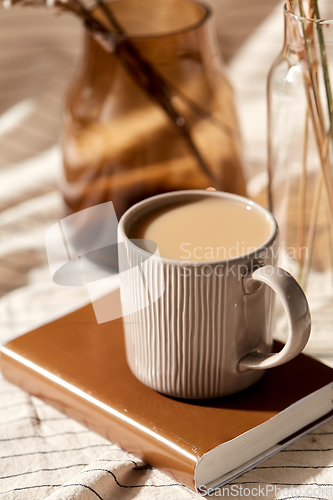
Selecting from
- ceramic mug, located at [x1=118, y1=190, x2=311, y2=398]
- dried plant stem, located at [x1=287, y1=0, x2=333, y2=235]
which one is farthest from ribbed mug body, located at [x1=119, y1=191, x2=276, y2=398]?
dried plant stem, located at [x1=287, y1=0, x2=333, y2=235]

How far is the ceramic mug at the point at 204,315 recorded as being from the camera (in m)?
0.34

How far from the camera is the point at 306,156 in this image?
0.47 meters

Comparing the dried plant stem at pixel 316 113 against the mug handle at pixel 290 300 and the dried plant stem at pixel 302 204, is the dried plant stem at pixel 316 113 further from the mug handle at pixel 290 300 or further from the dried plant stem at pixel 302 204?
the mug handle at pixel 290 300

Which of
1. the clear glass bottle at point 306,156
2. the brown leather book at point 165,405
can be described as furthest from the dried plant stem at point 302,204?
the brown leather book at point 165,405

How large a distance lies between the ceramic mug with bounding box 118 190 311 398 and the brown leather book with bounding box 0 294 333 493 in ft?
0.04

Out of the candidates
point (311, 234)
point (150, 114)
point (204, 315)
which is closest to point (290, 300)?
point (204, 315)

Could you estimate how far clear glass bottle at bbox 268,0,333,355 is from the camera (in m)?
0.43

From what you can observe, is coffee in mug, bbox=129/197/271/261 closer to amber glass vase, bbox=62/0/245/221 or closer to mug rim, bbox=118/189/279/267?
mug rim, bbox=118/189/279/267

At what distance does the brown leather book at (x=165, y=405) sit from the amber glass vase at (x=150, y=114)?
0.57ft

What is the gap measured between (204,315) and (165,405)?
7cm

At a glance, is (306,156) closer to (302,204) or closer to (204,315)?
(302,204)

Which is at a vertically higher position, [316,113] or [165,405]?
[316,113]

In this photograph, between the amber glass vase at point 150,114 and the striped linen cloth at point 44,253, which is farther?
the amber glass vase at point 150,114

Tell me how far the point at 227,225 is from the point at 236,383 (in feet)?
0.32
